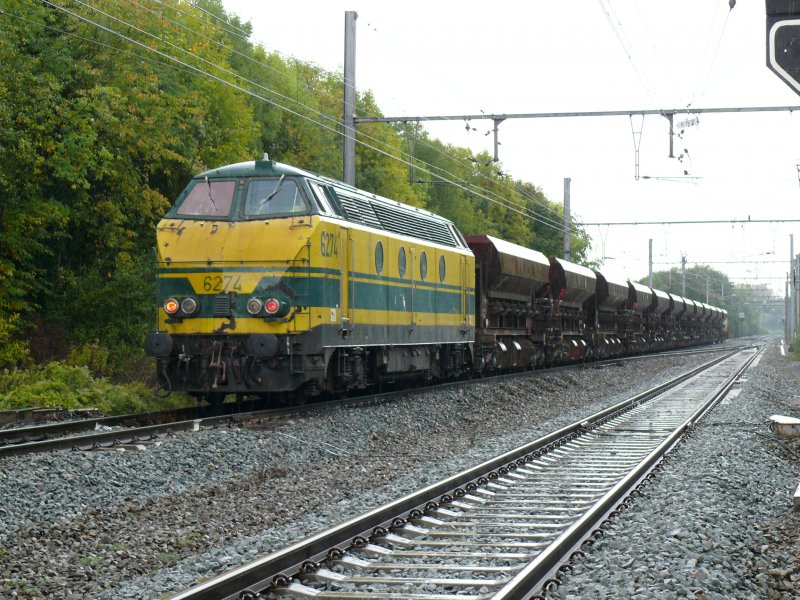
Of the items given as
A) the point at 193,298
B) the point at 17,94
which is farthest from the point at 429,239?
the point at 17,94

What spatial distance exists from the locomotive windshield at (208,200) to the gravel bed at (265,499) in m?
3.49

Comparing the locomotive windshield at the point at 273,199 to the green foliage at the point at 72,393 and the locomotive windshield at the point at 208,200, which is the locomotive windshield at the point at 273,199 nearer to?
the locomotive windshield at the point at 208,200

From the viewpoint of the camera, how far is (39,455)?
10375mm

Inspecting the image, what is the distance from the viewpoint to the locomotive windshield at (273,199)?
599 inches

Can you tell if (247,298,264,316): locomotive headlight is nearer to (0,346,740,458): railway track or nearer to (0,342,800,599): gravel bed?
(0,346,740,458): railway track

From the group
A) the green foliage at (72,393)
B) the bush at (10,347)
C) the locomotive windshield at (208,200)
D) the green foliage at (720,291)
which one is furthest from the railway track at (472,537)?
the green foliage at (720,291)

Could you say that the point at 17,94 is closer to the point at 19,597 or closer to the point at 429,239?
the point at 429,239

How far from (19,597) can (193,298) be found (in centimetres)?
885

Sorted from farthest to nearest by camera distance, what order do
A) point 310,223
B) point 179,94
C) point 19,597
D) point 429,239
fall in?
point 179,94 → point 429,239 → point 310,223 → point 19,597

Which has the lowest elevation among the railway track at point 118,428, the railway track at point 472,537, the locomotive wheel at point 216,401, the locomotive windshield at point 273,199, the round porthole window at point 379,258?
the railway track at point 472,537

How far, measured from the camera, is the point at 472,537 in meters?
8.16

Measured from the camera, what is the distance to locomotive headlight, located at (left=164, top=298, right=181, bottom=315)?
15078mm

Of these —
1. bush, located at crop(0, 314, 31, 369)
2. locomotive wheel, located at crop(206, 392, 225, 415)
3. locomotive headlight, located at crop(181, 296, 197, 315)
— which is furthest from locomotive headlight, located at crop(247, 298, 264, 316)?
bush, located at crop(0, 314, 31, 369)

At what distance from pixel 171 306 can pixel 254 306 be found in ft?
4.35
